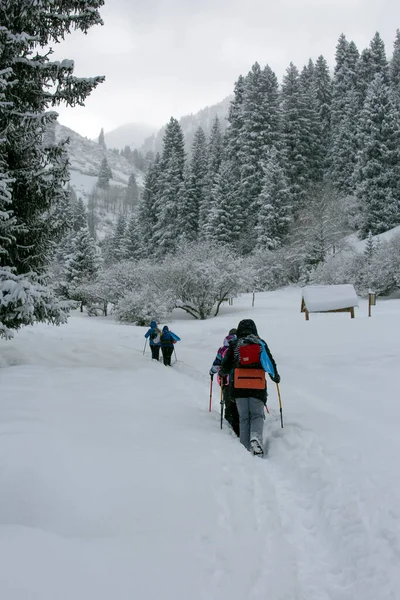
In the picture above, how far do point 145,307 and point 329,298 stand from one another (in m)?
12.1

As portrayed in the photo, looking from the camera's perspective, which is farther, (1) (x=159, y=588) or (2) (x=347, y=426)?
(2) (x=347, y=426)

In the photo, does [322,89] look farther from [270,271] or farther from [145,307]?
[145,307]

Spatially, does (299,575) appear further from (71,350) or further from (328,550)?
(71,350)

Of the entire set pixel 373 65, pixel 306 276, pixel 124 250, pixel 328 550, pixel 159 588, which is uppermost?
pixel 373 65

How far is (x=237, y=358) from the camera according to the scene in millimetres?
5504

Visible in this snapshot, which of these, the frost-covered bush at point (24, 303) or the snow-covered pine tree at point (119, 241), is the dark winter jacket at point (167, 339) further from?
the snow-covered pine tree at point (119, 241)

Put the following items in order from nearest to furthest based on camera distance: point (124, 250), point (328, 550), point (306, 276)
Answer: point (328, 550)
point (306, 276)
point (124, 250)

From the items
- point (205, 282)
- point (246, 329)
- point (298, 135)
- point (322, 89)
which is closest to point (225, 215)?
point (298, 135)

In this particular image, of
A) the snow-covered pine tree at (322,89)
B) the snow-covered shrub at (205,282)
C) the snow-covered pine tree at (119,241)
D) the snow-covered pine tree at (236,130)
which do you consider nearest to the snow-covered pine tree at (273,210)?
the snow-covered pine tree at (236,130)

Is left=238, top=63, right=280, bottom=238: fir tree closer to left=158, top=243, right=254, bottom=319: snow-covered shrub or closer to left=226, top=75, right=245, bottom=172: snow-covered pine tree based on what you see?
left=226, top=75, right=245, bottom=172: snow-covered pine tree

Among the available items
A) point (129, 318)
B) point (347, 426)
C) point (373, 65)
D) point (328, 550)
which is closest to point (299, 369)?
point (347, 426)

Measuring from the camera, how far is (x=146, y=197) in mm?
56656

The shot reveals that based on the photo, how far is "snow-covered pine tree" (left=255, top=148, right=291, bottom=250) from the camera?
39.1 metres

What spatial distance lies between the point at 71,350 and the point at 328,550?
9.29 m
